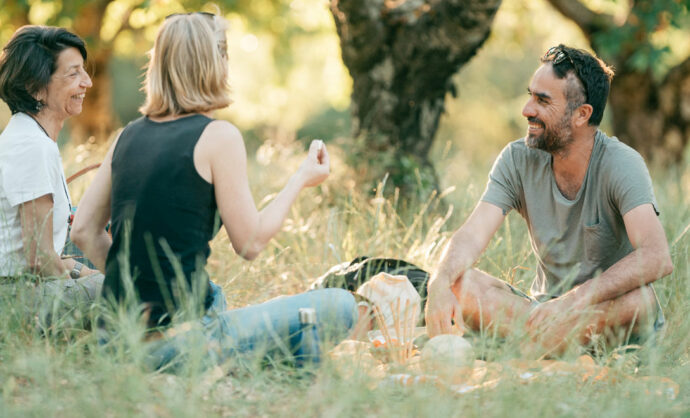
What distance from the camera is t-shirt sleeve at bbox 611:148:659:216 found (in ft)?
10.9


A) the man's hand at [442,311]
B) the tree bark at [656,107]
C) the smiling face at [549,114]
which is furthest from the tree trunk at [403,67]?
the tree bark at [656,107]

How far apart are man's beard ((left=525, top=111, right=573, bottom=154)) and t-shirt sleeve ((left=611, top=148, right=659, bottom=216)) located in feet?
0.87

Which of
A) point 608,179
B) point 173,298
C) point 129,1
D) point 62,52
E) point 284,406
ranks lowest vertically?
point 284,406

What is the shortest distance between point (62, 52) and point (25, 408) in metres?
1.74

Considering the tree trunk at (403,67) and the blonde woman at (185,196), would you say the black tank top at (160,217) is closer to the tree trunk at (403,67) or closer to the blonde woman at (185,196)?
the blonde woman at (185,196)

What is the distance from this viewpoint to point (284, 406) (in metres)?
2.58

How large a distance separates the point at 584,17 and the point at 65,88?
749 centimetres

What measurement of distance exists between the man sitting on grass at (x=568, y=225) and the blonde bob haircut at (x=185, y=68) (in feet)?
4.88

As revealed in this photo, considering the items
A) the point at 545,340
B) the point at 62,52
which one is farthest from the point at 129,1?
the point at 545,340

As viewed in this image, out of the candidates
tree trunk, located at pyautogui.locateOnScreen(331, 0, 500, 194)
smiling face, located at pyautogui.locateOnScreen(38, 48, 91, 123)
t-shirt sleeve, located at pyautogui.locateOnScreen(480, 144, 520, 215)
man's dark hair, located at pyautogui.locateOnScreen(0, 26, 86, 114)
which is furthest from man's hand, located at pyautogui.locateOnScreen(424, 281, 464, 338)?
tree trunk, located at pyautogui.locateOnScreen(331, 0, 500, 194)

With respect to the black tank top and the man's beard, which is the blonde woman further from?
the man's beard

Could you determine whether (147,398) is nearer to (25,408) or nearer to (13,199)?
(25,408)

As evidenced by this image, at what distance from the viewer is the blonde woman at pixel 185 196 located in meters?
2.65

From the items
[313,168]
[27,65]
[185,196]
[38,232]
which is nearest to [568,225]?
[313,168]
